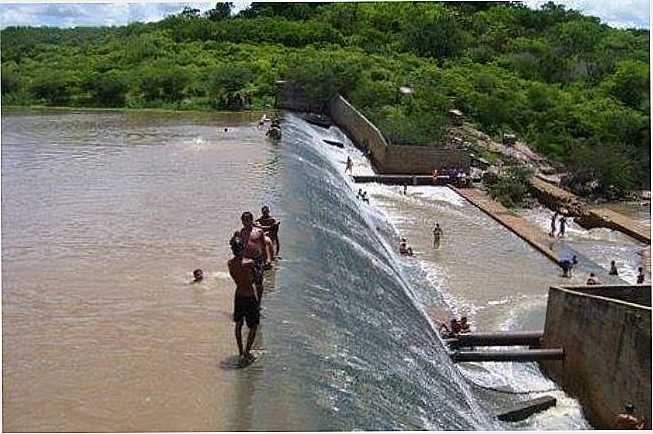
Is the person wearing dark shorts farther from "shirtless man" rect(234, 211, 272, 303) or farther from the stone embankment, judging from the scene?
the stone embankment

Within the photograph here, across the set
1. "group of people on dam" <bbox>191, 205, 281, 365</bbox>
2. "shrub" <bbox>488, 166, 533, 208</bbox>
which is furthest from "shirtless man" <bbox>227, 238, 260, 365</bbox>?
"shrub" <bbox>488, 166, 533, 208</bbox>

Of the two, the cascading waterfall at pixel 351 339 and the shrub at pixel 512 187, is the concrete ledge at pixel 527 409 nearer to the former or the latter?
the cascading waterfall at pixel 351 339

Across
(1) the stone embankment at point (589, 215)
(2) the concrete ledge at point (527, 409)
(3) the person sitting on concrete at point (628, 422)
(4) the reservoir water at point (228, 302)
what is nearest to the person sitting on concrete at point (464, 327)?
(4) the reservoir water at point (228, 302)

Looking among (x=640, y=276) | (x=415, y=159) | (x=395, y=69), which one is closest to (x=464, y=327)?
(x=640, y=276)

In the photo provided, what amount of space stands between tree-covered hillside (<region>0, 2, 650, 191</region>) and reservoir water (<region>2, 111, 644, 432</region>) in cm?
1277

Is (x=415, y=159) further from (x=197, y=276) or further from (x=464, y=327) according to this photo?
(x=197, y=276)

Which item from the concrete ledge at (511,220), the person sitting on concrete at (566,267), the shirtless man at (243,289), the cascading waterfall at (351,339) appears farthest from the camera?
the concrete ledge at (511,220)

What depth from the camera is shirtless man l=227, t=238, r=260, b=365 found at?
6590mm

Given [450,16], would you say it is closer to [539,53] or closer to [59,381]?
[539,53]

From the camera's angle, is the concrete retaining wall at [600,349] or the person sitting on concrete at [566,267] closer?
the concrete retaining wall at [600,349]

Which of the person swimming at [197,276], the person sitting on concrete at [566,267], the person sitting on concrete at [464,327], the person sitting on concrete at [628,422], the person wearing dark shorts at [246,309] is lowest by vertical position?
the person sitting on concrete at [628,422]

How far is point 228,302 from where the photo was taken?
9320 millimetres

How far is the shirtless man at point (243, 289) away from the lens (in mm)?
6590

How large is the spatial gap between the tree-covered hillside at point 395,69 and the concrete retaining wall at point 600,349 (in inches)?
684
